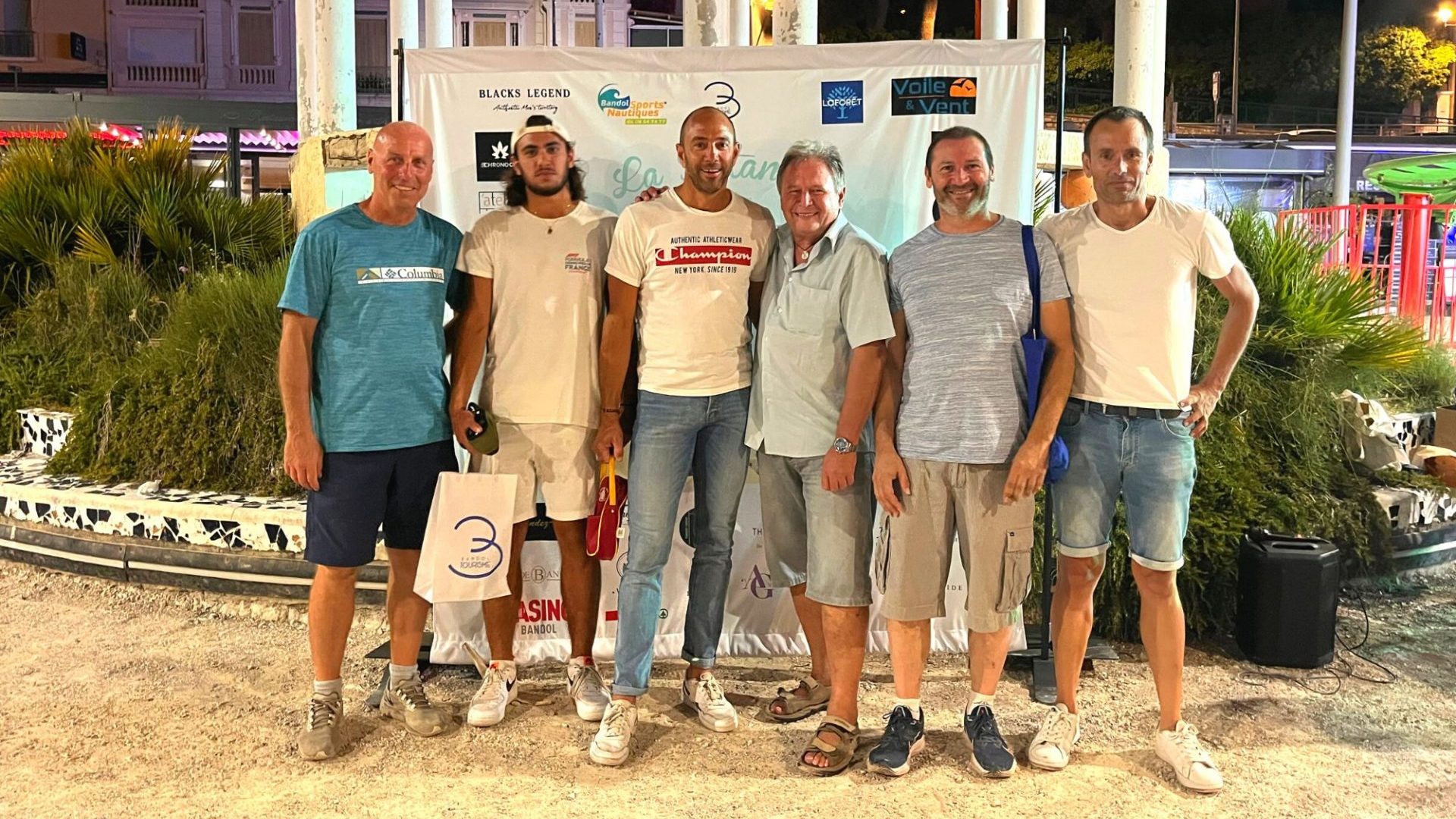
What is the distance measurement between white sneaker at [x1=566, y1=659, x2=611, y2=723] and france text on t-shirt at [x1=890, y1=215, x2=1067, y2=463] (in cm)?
153

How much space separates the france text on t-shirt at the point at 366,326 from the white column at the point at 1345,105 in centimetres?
2351

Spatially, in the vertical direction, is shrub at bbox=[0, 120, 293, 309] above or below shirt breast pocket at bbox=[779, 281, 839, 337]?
above

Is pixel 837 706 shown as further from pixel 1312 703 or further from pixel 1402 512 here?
pixel 1402 512

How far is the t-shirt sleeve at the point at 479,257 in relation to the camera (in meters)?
3.93

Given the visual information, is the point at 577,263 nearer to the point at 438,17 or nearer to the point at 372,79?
the point at 438,17

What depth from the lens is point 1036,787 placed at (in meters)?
3.53

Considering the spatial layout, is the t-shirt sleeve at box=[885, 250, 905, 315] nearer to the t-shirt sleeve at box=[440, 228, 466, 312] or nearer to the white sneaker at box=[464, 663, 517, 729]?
the t-shirt sleeve at box=[440, 228, 466, 312]

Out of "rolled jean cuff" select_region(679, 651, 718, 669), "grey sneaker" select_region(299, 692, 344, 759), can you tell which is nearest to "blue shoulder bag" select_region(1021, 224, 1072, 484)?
"rolled jean cuff" select_region(679, 651, 718, 669)

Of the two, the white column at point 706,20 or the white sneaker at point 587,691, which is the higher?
the white column at point 706,20

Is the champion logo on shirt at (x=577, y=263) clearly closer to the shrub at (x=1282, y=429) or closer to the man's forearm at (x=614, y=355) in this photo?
the man's forearm at (x=614, y=355)

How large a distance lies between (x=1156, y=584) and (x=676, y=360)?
1.77 m

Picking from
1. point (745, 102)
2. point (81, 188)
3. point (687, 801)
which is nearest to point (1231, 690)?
point (687, 801)

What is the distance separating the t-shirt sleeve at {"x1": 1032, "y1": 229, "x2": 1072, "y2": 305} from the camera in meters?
3.50

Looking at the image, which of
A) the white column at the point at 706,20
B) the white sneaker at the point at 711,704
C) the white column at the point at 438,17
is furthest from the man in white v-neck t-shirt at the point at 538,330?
the white column at the point at 438,17
